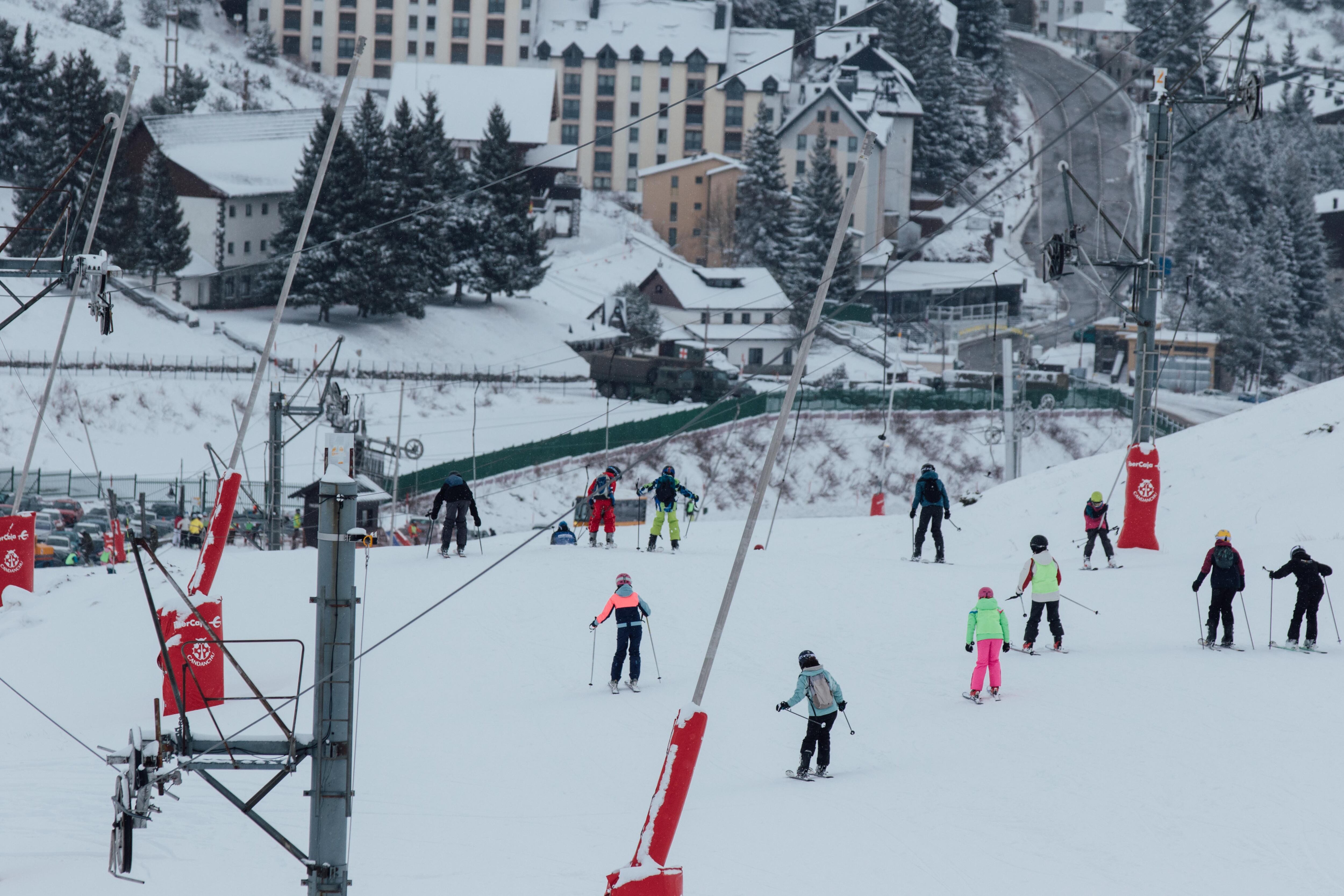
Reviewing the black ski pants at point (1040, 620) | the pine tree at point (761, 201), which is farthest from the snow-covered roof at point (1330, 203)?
the black ski pants at point (1040, 620)

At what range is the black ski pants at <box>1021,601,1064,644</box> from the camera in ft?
54.8

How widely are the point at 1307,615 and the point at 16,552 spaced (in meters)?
18.6

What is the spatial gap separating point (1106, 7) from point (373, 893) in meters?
154

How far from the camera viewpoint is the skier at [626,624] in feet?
52.1

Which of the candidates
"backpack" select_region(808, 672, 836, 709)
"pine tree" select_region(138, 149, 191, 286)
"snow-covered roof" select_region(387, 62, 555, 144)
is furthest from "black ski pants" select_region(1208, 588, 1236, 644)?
"snow-covered roof" select_region(387, 62, 555, 144)

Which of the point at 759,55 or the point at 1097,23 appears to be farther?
the point at 1097,23

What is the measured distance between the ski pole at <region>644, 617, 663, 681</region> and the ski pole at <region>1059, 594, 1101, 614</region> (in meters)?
5.47

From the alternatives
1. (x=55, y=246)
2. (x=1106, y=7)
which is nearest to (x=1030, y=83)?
(x=1106, y=7)

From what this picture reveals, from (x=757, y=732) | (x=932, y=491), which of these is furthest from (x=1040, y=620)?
(x=932, y=491)

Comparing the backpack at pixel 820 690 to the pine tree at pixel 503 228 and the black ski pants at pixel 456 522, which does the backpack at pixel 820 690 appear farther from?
the pine tree at pixel 503 228

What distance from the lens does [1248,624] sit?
17.0 meters

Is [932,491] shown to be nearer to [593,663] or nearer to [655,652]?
[655,652]

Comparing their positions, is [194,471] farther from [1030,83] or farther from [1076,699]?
[1030,83]

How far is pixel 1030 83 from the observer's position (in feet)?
398
